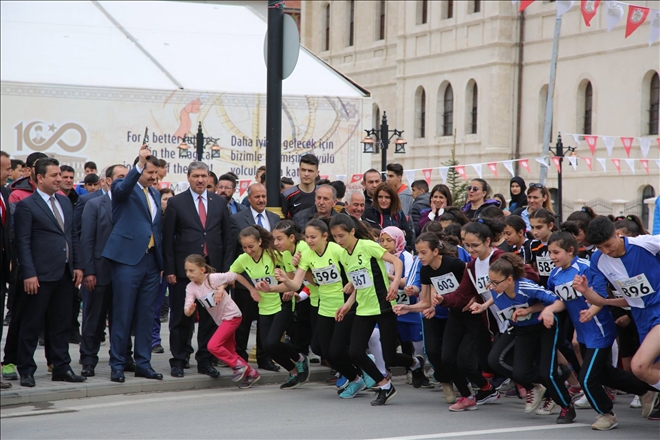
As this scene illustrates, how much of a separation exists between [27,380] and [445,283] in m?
4.09

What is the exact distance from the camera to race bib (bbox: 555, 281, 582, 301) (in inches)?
331

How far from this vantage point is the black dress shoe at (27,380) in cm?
957

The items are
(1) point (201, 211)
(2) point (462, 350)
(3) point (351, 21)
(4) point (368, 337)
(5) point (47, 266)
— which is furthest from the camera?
(3) point (351, 21)

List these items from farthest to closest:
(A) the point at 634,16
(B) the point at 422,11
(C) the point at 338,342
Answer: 1. (B) the point at 422,11
2. (A) the point at 634,16
3. (C) the point at 338,342

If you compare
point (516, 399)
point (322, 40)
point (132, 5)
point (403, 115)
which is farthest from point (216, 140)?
point (322, 40)

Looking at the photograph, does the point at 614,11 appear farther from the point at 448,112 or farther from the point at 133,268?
the point at 448,112

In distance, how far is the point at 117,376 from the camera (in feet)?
32.7

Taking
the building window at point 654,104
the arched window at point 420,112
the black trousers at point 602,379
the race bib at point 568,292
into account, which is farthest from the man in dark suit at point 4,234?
the arched window at point 420,112

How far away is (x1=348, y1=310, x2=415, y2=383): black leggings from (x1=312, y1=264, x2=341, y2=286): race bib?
48 cm

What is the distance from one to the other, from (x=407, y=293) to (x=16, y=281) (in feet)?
12.3

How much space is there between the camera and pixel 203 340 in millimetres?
10648

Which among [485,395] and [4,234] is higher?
[4,234]

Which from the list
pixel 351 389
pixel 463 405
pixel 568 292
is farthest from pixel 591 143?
pixel 568 292

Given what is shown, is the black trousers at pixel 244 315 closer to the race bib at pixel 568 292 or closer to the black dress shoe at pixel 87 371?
the black dress shoe at pixel 87 371
